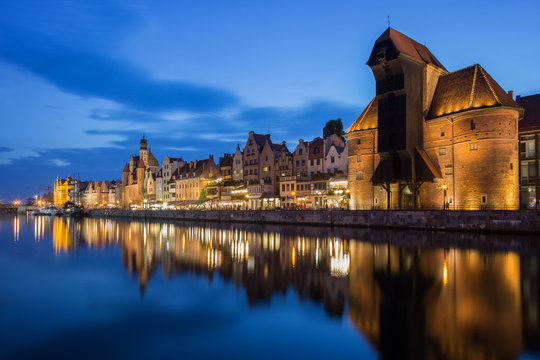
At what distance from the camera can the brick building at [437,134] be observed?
35.8 meters

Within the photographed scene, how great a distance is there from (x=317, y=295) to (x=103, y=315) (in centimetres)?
627

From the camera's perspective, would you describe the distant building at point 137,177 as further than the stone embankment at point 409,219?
Yes

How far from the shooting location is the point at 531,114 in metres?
41.7

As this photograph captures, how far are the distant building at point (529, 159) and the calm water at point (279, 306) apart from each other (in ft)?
69.0

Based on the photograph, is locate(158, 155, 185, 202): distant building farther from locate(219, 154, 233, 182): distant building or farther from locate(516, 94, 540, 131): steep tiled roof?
locate(516, 94, 540, 131): steep tiled roof

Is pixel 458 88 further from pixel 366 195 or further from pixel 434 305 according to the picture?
pixel 434 305

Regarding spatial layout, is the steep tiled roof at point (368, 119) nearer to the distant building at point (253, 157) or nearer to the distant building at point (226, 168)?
the distant building at point (253, 157)

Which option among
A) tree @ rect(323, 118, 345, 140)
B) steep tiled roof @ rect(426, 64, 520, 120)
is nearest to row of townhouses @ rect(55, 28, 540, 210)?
steep tiled roof @ rect(426, 64, 520, 120)

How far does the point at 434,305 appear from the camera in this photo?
11305 mm

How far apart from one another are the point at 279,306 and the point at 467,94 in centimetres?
3474

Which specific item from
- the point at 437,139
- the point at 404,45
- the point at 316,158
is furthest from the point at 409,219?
the point at 316,158

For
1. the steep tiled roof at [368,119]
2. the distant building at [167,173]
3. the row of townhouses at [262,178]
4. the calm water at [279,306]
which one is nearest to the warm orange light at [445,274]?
the calm water at [279,306]

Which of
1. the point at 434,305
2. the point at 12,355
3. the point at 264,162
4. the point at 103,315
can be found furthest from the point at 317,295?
the point at 264,162

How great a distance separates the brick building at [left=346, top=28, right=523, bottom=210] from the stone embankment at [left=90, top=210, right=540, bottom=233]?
2561 millimetres
